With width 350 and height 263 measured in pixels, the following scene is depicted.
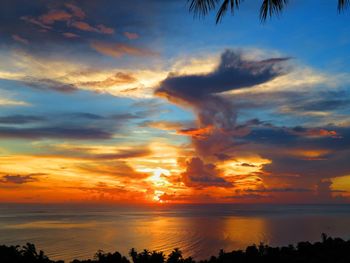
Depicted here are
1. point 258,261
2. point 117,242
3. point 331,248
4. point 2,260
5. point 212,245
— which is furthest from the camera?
point 117,242

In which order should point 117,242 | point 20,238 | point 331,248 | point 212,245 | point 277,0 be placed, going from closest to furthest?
point 277,0 → point 331,248 → point 212,245 → point 117,242 → point 20,238

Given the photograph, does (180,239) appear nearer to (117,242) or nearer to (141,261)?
(117,242)

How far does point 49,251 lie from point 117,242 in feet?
50.2

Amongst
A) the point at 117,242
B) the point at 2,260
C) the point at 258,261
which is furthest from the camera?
the point at 117,242

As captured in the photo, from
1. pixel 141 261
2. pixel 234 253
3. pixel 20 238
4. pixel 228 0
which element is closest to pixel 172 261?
pixel 141 261

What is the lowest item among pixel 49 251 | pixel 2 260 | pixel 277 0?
pixel 49 251

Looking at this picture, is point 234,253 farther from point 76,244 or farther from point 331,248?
point 76,244

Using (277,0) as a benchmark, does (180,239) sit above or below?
below

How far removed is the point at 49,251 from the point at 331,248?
51.2 meters

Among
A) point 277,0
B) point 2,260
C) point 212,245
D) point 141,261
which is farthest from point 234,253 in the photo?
point 212,245

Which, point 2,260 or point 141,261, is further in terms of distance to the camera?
point 141,261

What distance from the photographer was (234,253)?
58.6 ft

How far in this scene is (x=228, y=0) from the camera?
610cm

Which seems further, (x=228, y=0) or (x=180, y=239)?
(x=180, y=239)
